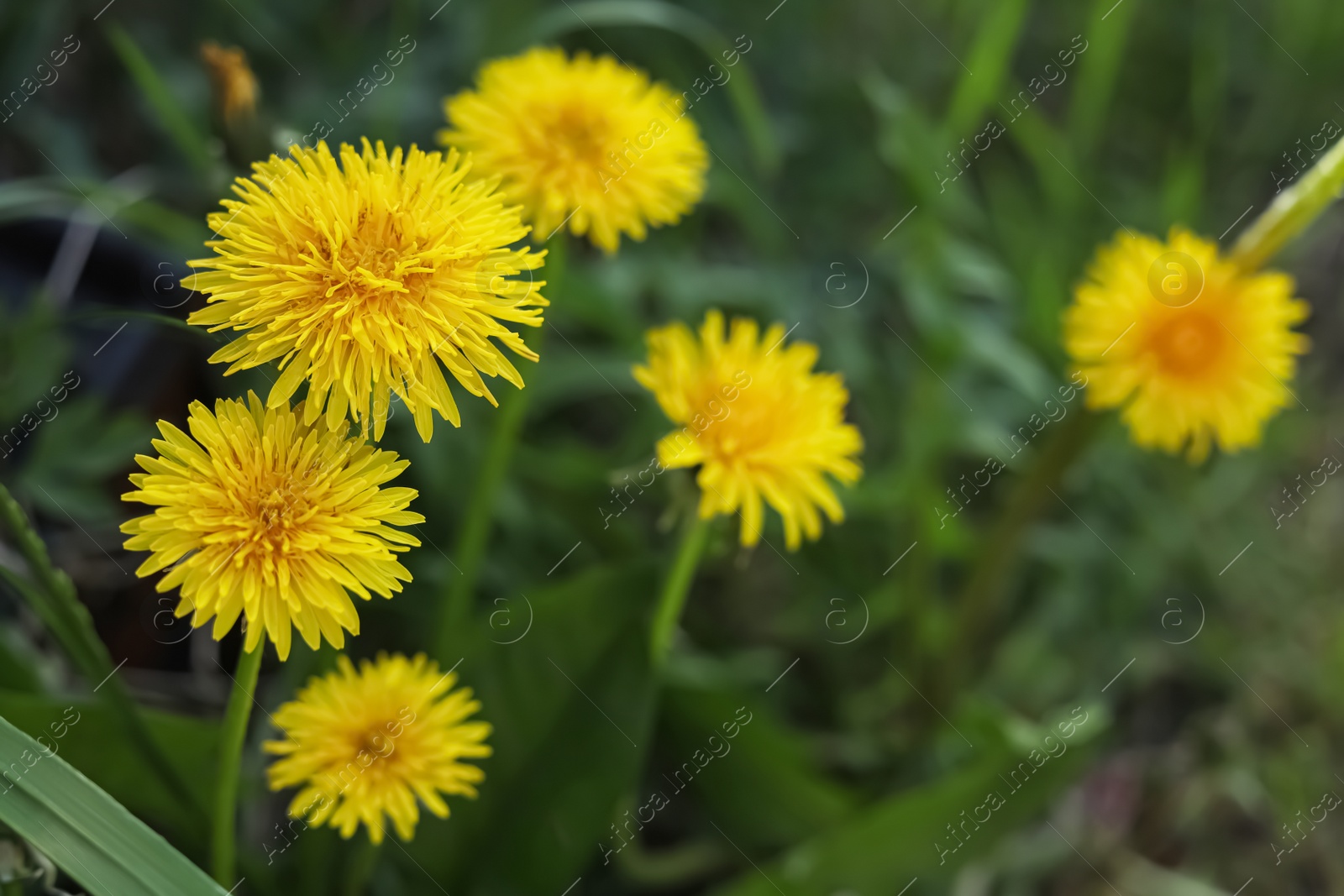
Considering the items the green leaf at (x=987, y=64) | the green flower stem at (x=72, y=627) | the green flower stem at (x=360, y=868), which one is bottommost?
the green flower stem at (x=360, y=868)

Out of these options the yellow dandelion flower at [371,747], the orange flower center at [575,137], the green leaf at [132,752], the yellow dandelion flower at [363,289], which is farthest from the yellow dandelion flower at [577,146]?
the green leaf at [132,752]

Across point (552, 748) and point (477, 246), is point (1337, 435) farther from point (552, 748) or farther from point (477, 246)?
point (477, 246)

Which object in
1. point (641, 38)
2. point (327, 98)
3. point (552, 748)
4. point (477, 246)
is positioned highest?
point (641, 38)

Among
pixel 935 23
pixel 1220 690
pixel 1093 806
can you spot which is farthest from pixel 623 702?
pixel 935 23

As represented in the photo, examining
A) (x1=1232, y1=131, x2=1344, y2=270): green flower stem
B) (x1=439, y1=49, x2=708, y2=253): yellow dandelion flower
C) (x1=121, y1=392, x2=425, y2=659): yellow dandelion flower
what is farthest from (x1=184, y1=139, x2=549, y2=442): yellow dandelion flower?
(x1=1232, y1=131, x2=1344, y2=270): green flower stem

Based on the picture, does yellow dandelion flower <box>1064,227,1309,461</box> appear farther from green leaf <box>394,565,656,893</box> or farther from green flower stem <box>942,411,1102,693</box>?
green leaf <box>394,565,656,893</box>

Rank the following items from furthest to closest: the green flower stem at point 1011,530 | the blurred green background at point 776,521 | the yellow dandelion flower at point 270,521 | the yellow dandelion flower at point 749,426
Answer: the green flower stem at point 1011,530
the blurred green background at point 776,521
the yellow dandelion flower at point 749,426
the yellow dandelion flower at point 270,521

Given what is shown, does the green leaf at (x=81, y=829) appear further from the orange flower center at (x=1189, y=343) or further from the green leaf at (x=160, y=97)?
the orange flower center at (x=1189, y=343)
